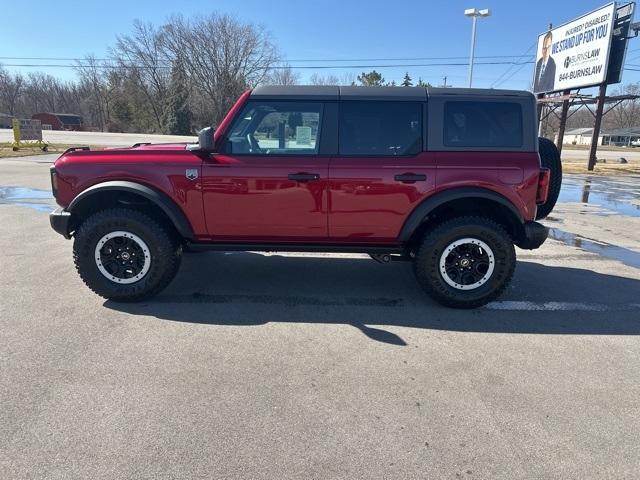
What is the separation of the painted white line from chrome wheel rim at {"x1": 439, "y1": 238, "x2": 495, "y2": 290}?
0.35m

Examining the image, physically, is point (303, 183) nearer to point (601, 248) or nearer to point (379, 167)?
point (379, 167)

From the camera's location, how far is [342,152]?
4.05 m

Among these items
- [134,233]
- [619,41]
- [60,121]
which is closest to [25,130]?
[134,233]

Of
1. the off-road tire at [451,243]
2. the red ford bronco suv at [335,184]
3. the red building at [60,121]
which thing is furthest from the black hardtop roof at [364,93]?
the red building at [60,121]

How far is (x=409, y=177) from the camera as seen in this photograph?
13.1 feet

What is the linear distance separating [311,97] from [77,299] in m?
3.05

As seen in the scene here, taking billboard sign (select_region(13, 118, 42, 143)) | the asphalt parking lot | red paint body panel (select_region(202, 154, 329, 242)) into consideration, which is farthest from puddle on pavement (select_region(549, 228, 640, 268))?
billboard sign (select_region(13, 118, 42, 143))

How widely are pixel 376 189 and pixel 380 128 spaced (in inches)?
23.7

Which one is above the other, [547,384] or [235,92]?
[235,92]

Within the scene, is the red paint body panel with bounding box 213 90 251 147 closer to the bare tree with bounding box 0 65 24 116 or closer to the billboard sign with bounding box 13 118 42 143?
the billboard sign with bounding box 13 118 42 143

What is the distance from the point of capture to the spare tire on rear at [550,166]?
4.46 m

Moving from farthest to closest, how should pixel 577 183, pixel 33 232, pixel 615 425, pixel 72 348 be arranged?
pixel 577 183, pixel 33 232, pixel 72 348, pixel 615 425

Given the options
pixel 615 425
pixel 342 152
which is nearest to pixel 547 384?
pixel 615 425

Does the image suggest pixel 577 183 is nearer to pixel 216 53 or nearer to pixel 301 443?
pixel 301 443
